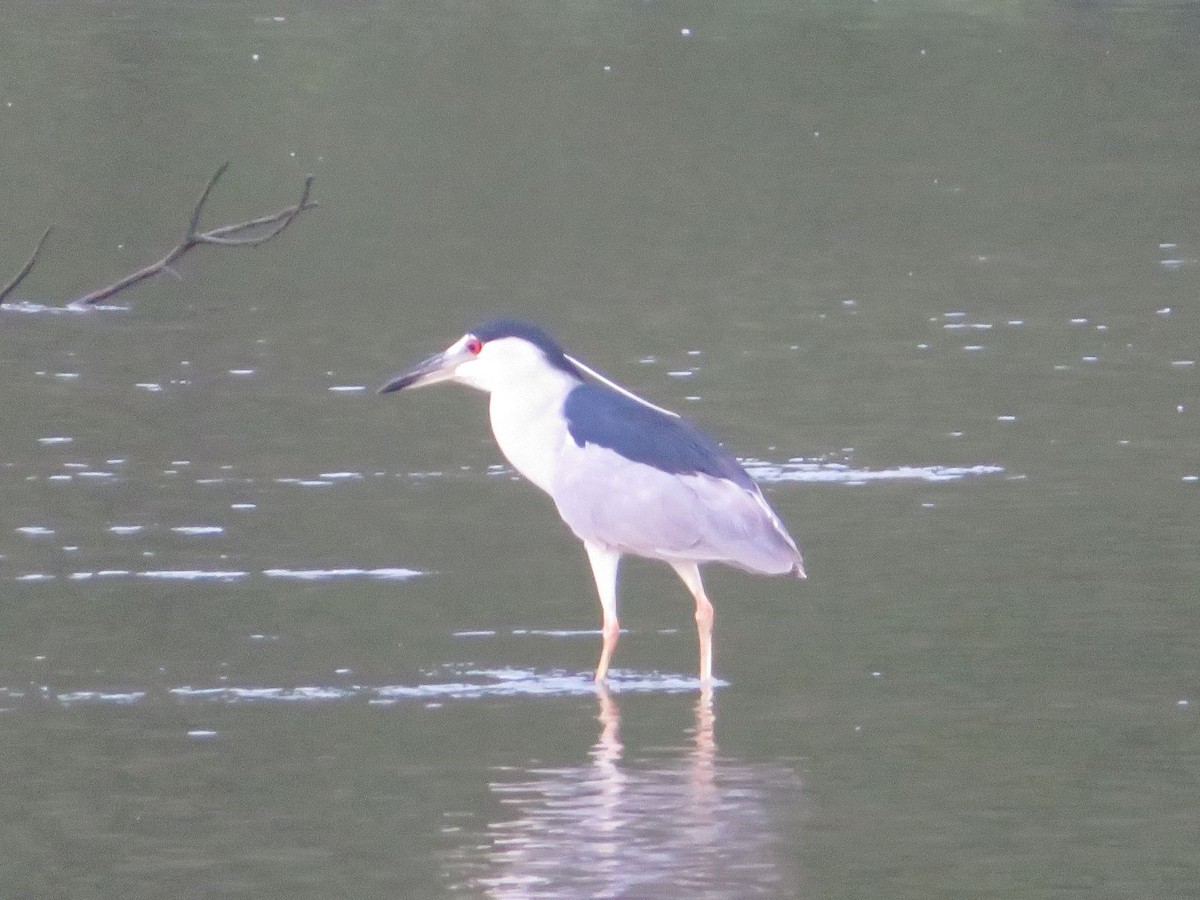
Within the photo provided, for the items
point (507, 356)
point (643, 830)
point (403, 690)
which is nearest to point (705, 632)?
point (403, 690)

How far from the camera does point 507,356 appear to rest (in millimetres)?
9320

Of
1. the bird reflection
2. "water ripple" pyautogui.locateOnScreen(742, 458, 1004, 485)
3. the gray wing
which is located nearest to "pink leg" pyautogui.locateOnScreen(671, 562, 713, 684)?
the gray wing

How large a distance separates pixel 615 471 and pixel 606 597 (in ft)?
1.42

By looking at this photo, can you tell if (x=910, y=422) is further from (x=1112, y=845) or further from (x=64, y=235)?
(x=64, y=235)

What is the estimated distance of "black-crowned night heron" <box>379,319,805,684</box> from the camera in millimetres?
8703

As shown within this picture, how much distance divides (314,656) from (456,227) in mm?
11278

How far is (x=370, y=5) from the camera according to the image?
38.8m

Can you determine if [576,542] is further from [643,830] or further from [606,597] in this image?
[643,830]

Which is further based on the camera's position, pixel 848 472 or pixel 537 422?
pixel 848 472

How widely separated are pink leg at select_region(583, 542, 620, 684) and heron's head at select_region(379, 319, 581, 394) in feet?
2.18

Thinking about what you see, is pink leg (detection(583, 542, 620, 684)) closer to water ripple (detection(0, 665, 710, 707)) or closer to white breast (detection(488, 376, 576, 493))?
water ripple (detection(0, 665, 710, 707))

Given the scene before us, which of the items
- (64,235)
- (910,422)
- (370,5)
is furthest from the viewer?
(370,5)

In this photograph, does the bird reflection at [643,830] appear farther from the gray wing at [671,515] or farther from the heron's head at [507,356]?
the heron's head at [507,356]

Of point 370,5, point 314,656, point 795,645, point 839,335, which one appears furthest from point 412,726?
point 370,5
